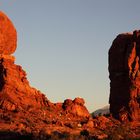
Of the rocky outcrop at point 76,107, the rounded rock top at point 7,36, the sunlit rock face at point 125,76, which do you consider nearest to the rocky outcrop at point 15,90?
the rocky outcrop at point 76,107

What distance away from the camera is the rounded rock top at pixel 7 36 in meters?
79.4

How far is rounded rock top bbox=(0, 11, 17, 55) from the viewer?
7938 cm

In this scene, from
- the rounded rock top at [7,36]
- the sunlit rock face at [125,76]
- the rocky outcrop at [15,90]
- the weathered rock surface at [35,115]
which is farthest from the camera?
the rounded rock top at [7,36]

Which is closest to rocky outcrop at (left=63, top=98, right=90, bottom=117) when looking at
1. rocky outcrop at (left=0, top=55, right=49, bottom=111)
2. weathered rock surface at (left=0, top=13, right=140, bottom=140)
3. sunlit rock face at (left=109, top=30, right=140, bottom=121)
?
weathered rock surface at (left=0, top=13, right=140, bottom=140)

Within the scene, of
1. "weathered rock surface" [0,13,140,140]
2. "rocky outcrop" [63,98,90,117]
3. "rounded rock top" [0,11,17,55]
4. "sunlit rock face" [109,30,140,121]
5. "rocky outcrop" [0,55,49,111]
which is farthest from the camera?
"rounded rock top" [0,11,17,55]

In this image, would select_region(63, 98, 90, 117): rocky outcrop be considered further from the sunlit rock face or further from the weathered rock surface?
the sunlit rock face

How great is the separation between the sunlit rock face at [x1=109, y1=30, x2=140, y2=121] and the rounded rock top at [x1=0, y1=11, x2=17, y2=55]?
661 inches

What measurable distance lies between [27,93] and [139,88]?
18.6 meters

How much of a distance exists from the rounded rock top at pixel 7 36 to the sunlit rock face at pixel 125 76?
16.8m

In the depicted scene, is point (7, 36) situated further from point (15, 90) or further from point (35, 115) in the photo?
point (35, 115)

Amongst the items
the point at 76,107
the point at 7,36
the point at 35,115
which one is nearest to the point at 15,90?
the point at 35,115

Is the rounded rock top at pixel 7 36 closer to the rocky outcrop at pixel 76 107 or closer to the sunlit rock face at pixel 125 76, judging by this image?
the rocky outcrop at pixel 76 107

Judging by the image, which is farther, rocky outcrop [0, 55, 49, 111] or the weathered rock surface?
rocky outcrop [0, 55, 49, 111]

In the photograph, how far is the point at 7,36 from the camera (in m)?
81.4
